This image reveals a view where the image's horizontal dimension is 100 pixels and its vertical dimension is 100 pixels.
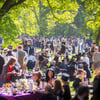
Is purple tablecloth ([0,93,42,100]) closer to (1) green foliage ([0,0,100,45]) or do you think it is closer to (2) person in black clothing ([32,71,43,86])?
(2) person in black clothing ([32,71,43,86])

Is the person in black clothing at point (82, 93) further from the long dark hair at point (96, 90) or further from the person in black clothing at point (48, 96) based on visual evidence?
the person in black clothing at point (48, 96)

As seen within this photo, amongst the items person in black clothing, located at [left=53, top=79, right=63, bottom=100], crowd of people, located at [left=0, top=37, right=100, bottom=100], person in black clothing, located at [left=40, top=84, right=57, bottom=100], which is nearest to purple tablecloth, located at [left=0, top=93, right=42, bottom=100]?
crowd of people, located at [left=0, top=37, right=100, bottom=100]

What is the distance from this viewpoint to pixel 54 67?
7.55 m

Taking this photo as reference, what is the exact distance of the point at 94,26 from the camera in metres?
7.02

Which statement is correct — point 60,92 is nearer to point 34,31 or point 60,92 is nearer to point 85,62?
point 85,62

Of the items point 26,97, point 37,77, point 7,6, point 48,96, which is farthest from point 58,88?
point 7,6

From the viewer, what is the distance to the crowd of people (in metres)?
4.11

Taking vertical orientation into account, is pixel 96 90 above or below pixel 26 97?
above

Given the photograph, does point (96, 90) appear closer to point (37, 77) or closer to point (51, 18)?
point (37, 77)

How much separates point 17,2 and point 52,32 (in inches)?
67.8

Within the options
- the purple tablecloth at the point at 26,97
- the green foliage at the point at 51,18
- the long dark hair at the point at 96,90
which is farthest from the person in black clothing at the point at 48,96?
the green foliage at the point at 51,18

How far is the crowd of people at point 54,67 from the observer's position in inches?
162

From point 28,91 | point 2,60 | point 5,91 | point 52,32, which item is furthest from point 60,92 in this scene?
point 52,32

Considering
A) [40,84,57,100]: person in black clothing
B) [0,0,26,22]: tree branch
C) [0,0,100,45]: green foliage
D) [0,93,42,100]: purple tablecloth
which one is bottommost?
[0,93,42,100]: purple tablecloth
